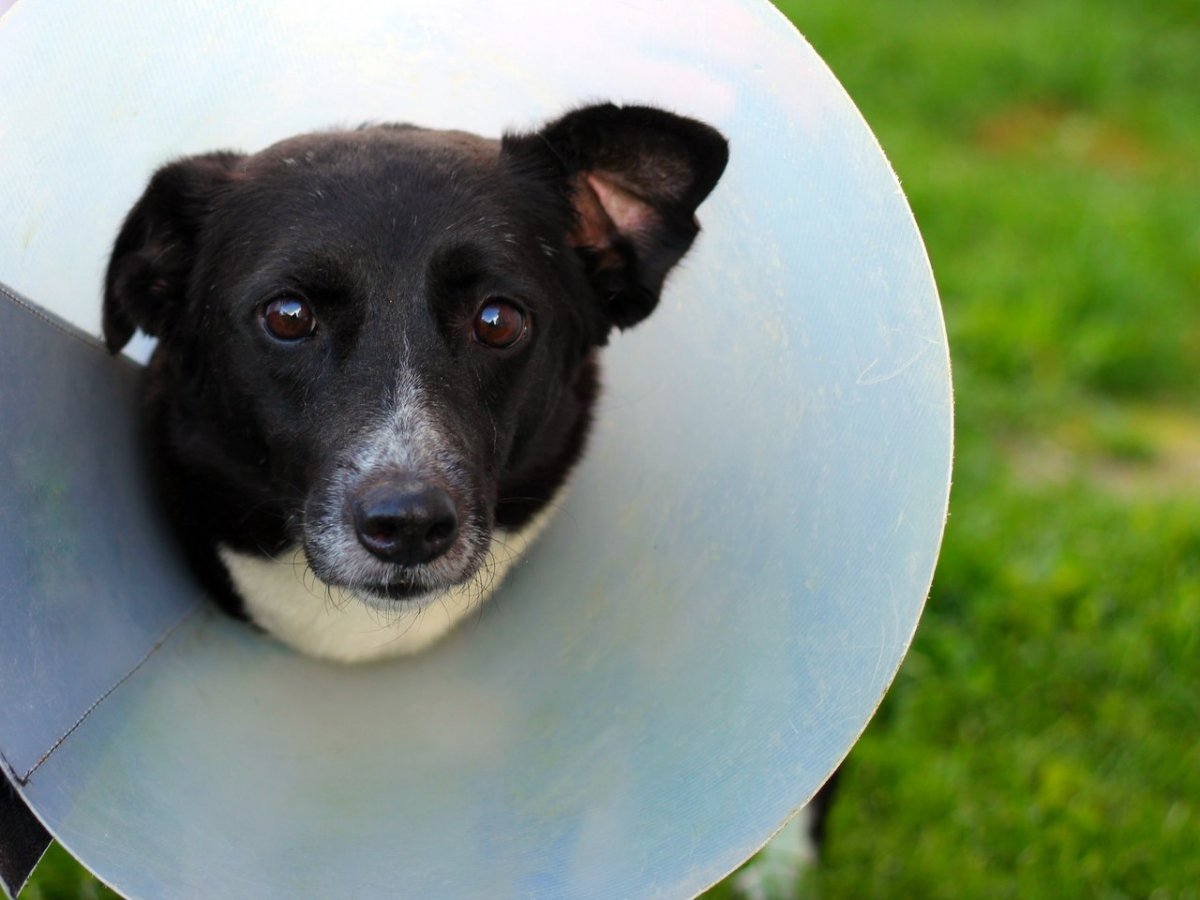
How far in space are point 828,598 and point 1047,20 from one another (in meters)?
6.16

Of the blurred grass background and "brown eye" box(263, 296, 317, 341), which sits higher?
"brown eye" box(263, 296, 317, 341)

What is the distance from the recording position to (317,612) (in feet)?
9.95

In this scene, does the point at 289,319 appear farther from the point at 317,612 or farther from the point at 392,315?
the point at 317,612

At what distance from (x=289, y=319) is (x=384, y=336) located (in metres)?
0.20

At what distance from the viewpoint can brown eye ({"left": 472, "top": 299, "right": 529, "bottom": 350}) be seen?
277cm

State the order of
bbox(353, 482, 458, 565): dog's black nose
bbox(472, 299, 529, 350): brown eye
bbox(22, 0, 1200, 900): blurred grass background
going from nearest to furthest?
bbox(353, 482, 458, 565): dog's black nose
bbox(472, 299, 529, 350): brown eye
bbox(22, 0, 1200, 900): blurred grass background

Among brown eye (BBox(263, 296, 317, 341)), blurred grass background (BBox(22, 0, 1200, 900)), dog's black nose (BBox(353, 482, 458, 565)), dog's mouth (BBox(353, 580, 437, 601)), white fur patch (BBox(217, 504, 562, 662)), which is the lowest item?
blurred grass background (BBox(22, 0, 1200, 900))

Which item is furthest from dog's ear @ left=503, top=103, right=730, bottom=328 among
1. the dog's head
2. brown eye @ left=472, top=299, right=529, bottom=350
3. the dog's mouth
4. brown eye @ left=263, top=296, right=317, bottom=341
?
the dog's mouth

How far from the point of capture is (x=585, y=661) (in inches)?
114

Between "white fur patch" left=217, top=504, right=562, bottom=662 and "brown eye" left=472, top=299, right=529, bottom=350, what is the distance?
433 millimetres

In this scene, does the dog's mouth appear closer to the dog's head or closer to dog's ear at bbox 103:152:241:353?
the dog's head

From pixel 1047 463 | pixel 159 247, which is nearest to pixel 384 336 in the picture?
pixel 159 247

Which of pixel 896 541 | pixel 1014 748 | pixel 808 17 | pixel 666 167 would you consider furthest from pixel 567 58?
pixel 808 17

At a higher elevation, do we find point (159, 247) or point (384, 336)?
point (159, 247)
